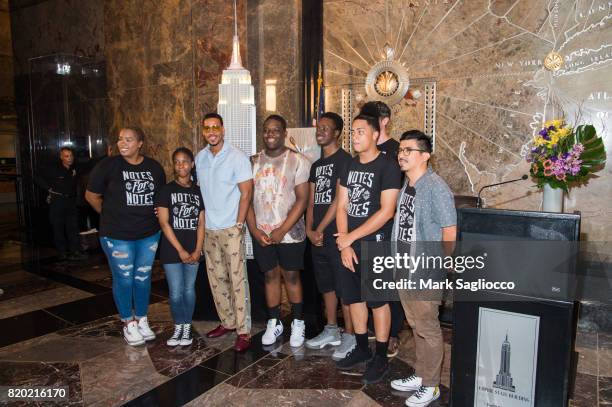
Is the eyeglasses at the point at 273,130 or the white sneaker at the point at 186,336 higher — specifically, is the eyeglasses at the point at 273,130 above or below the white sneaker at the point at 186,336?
above

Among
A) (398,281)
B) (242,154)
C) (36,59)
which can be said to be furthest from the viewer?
(36,59)

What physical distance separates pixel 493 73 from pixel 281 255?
2.78 metres

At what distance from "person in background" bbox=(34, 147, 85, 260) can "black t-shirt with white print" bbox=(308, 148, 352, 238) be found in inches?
188

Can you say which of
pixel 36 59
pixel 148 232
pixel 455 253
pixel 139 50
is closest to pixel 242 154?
pixel 148 232

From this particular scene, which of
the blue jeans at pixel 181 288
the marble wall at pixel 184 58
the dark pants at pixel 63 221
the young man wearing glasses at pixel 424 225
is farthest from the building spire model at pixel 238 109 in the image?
the dark pants at pixel 63 221

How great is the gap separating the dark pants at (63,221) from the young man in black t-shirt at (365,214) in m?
5.25

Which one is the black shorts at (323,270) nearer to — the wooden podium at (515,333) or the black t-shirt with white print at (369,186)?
the black t-shirt with white print at (369,186)

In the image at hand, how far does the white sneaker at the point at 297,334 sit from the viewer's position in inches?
141

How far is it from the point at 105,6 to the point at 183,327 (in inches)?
243

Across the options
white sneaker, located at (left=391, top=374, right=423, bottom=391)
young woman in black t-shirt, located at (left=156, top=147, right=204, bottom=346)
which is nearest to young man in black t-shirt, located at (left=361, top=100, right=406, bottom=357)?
white sneaker, located at (left=391, top=374, right=423, bottom=391)

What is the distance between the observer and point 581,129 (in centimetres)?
285

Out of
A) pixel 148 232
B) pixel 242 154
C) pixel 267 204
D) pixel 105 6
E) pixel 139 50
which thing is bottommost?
pixel 148 232

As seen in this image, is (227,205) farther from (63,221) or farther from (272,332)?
(63,221)

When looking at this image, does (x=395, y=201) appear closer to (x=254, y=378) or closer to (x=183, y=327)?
(x=254, y=378)
